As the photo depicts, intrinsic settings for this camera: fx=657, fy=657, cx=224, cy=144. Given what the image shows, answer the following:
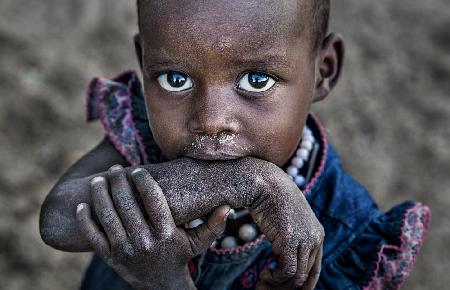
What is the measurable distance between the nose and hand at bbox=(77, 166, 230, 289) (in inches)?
5.8

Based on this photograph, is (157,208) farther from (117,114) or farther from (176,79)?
(117,114)

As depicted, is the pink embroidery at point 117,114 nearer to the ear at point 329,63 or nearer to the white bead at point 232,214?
the white bead at point 232,214

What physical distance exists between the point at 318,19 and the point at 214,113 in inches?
14.6

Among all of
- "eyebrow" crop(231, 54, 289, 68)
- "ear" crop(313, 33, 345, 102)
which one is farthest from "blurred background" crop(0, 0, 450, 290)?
"eyebrow" crop(231, 54, 289, 68)

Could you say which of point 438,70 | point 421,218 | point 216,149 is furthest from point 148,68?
point 438,70

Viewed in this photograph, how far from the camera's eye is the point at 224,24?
131cm

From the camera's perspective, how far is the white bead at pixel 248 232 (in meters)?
1.67

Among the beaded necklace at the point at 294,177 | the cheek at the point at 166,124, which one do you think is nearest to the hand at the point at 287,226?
the cheek at the point at 166,124

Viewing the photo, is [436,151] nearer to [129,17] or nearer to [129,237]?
[129,17]

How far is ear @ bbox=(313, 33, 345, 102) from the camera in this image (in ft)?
5.37

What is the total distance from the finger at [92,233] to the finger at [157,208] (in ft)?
0.34

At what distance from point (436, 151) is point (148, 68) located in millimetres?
2348

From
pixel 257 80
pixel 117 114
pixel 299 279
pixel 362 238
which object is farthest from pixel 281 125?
pixel 117 114

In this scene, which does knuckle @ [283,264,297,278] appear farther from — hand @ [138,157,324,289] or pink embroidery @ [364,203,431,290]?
pink embroidery @ [364,203,431,290]
